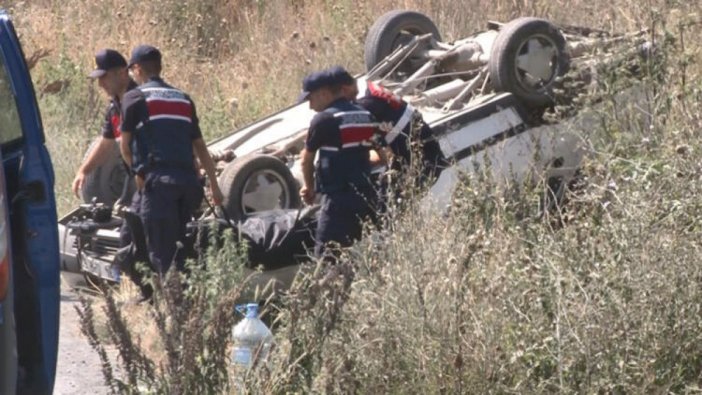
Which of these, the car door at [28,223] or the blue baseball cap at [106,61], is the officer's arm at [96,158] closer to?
the blue baseball cap at [106,61]

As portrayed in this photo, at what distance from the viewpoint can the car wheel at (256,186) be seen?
8492 mm

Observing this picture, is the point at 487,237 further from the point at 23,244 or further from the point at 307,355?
the point at 23,244

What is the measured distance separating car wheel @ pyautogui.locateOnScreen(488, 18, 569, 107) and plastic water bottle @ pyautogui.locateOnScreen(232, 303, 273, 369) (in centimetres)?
339

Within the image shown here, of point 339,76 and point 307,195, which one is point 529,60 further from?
point 307,195

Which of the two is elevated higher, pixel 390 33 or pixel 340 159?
pixel 390 33

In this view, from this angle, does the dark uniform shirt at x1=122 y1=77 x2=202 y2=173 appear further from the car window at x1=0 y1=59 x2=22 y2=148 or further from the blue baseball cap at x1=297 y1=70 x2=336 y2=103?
the car window at x1=0 y1=59 x2=22 y2=148

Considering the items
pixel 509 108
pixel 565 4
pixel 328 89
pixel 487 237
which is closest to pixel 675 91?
pixel 509 108

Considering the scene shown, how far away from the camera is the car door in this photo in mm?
5516

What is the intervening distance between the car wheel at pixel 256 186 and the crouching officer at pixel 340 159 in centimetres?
89

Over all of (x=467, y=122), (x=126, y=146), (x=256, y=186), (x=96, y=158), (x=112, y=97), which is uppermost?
(x=112, y=97)

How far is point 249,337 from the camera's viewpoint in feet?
19.5

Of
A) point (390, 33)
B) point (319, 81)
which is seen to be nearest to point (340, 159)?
point (319, 81)

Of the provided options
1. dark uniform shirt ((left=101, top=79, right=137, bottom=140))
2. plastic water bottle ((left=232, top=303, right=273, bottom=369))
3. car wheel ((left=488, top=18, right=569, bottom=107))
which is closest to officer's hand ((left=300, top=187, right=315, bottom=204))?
dark uniform shirt ((left=101, top=79, right=137, bottom=140))

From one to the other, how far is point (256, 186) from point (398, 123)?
1133mm
